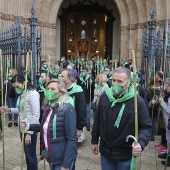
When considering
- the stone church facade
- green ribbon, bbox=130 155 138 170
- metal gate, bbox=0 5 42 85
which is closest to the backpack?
green ribbon, bbox=130 155 138 170

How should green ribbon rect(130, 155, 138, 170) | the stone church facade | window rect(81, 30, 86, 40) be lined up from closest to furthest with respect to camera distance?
green ribbon rect(130, 155, 138, 170) < the stone church facade < window rect(81, 30, 86, 40)

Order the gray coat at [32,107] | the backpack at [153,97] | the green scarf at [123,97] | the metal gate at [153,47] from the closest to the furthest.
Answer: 1. the green scarf at [123,97]
2. the gray coat at [32,107]
3. the backpack at [153,97]
4. the metal gate at [153,47]

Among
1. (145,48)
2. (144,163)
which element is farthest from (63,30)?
(144,163)

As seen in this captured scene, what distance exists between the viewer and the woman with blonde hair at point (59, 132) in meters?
2.56

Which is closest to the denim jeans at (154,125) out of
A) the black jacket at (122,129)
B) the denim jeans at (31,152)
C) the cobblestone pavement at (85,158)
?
the cobblestone pavement at (85,158)

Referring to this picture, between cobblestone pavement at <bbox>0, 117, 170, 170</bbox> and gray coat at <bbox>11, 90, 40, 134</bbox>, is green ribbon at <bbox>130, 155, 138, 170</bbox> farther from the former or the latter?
cobblestone pavement at <bbox>0, 117, 170, 170</bbox>

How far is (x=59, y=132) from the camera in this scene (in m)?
2.57

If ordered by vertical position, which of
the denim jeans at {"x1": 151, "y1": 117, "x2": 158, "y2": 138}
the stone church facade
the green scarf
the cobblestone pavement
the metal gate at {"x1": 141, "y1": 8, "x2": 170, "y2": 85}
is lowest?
the cobblestone pavement

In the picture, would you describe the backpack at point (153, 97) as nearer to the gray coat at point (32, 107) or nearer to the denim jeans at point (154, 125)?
the denim jeans at point (154, 125)

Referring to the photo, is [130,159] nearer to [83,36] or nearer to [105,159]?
[105,159]

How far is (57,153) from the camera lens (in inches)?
102

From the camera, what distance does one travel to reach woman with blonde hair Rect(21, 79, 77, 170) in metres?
2.56

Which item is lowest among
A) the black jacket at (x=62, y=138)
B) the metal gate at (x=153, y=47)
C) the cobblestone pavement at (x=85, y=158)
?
the cobblestone pavement at (x=85, y=158)

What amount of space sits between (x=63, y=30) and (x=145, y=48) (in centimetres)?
1322
